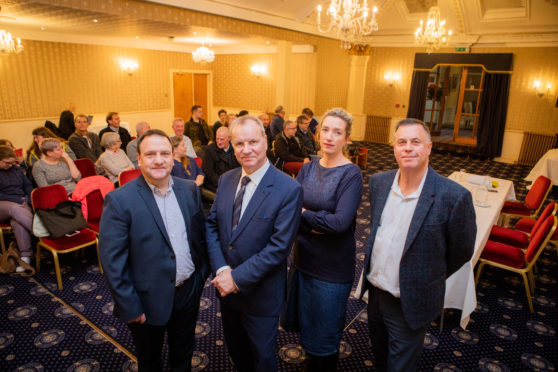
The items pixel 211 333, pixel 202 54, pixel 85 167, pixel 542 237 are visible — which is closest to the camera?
pixel 211 333

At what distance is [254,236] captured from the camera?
172 cm

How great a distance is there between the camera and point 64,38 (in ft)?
33.7

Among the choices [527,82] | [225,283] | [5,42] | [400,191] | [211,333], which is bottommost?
[211,333]

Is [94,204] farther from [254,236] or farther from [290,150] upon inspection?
[290,150]

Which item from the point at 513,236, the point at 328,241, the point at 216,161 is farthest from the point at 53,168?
the point at 513,236

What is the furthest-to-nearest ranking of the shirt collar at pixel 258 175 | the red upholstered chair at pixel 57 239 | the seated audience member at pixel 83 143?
the seated audience member at pixel 83 143
the red upholstered chair at pixel 57 239
the shirt collar at pixel 258 175

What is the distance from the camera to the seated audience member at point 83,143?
5.84 meters

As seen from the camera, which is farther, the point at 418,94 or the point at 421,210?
the point at 418,94

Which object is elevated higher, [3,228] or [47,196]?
[47,196]

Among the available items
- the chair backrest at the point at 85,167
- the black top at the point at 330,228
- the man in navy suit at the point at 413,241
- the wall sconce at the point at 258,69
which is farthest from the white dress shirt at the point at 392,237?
the wall sconce at the point at 258,69

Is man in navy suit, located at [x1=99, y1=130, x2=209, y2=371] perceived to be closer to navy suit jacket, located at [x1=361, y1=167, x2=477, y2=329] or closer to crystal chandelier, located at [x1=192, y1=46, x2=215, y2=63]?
navy suit jacket, located at [x1=361, y1=167, x2=477, y2=329]

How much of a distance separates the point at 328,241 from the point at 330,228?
140 mm

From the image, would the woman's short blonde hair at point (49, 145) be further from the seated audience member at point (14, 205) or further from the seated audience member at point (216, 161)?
the seated audience member at point (216, 161)

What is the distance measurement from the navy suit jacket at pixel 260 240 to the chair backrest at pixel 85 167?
3.96m
